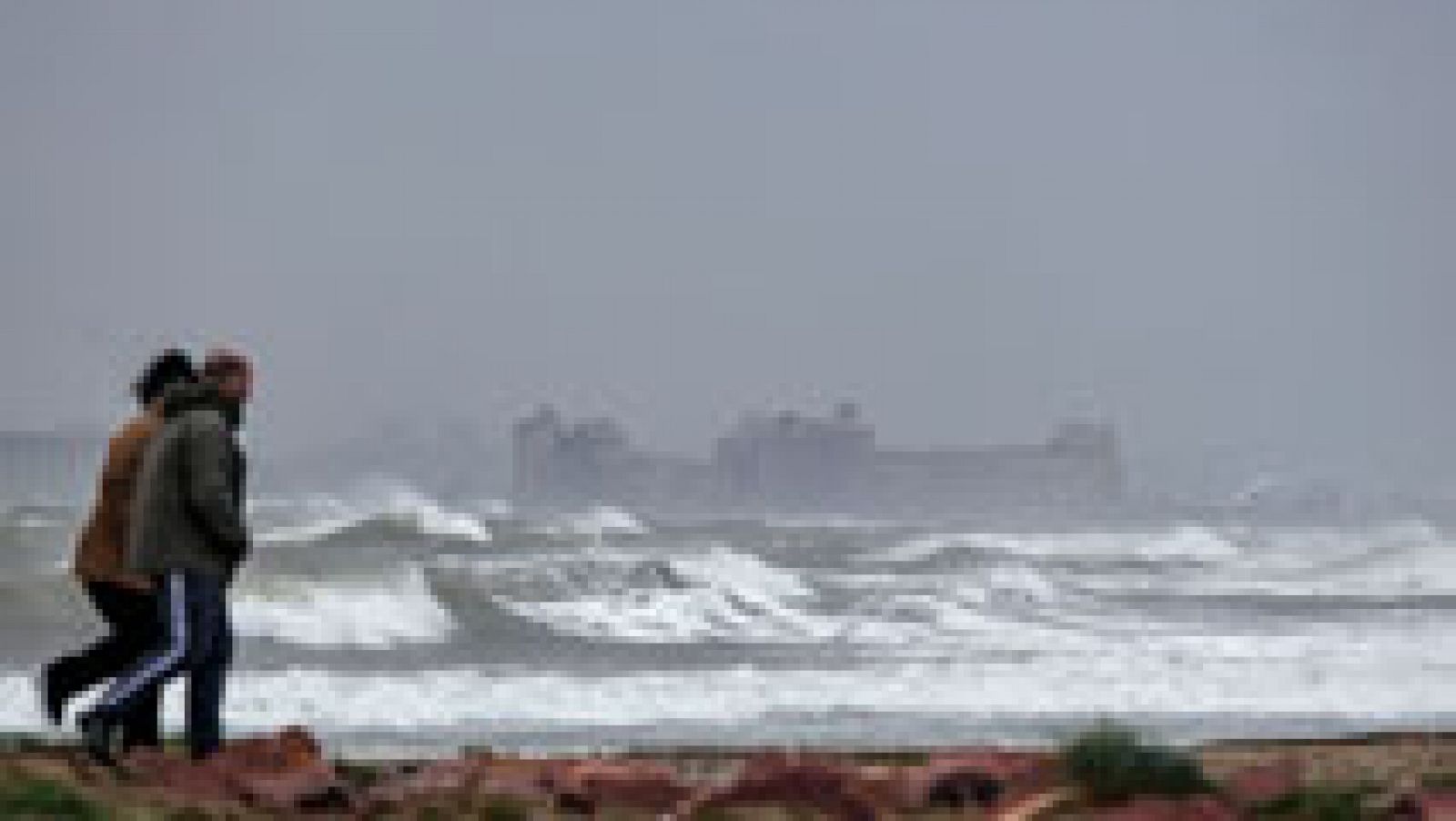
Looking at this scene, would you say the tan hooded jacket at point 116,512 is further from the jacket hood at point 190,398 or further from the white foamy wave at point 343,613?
the white foamy wave at point 343,613

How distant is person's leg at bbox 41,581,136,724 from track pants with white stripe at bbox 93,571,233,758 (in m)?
0.12

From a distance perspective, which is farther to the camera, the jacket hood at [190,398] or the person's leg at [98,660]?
the jacket hood at [190,398]

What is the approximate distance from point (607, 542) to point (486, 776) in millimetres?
41603

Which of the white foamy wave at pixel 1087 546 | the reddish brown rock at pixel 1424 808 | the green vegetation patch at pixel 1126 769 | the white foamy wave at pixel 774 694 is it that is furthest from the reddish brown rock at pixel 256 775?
the white foamy wave at pixel 1087 546

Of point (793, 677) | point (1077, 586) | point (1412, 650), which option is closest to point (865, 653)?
point (793, 677)

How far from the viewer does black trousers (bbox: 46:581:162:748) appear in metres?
8.13

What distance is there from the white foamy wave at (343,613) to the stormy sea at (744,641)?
7cm

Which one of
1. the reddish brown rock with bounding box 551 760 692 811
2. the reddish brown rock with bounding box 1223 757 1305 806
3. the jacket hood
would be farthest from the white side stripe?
the reddish brown rock with bounding box 1223 757 1305 806

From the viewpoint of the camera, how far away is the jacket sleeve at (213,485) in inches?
317

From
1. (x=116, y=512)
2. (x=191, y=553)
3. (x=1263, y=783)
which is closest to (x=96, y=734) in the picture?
(x=191, y=553)

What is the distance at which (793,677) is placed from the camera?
81.9 ft

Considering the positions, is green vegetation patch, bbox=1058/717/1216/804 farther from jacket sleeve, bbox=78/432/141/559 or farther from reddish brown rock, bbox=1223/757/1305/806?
jacket sleeve, bbox=78/432/141/559

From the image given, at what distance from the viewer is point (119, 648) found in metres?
8.16

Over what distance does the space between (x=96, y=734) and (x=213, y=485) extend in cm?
87
